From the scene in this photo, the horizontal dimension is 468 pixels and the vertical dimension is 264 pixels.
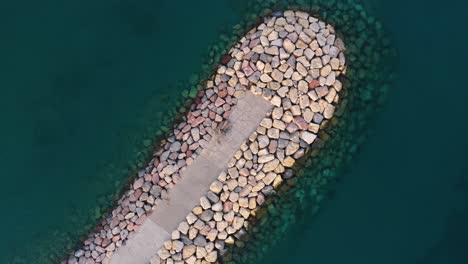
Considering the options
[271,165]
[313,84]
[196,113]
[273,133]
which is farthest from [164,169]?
[313,84]

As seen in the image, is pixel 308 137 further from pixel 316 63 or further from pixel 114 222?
pixel 114 222

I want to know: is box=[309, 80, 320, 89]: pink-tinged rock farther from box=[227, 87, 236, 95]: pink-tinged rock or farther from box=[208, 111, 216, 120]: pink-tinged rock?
box=[208, 111, 216, 120]: pink-tinged rock

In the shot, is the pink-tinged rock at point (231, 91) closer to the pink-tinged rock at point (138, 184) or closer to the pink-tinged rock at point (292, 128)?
the pink-tinged rock at point (292, 128)

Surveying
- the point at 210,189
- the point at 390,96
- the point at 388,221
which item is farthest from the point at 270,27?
the point at 388,221

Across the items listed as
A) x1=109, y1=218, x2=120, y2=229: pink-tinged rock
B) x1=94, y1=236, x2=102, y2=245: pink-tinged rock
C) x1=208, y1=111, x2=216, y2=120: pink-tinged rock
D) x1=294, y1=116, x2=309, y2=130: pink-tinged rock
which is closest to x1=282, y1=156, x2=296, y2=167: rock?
x1=294, y1=116, x2=309, y2=130: pink-tinged rock

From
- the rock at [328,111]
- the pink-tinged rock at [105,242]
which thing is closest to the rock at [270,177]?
the rock at [328,111]

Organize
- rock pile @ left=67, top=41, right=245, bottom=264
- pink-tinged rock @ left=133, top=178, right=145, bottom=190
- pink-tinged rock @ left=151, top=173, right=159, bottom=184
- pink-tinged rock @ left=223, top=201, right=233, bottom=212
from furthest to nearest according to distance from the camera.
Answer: pink-tinged rock @ left=133, top=178, right=145, bottom=190 < pink-tinged rock @ left=151, top=173, right=159, bottom=184 < rock pile @ left=67, top=41, right=245, bottom=264 < pink-tinged rock @ left=223, top=201, right=233, bottom=212
